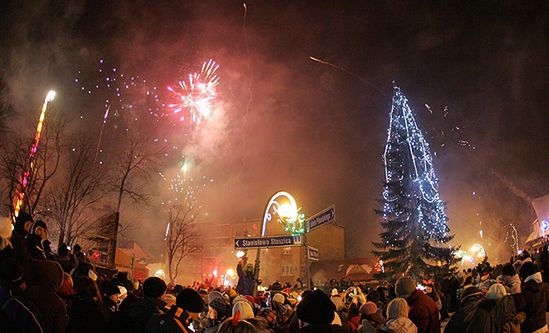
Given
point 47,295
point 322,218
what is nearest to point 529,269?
point 322,218

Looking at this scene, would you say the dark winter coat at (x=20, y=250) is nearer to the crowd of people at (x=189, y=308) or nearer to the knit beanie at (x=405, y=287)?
the crowd of people at (x=189, y=308)

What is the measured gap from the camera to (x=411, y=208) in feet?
97.2

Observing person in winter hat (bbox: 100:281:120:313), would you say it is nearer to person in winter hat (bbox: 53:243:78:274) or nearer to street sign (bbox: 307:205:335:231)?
person in winter hat (bbox: 53:243:78:274)

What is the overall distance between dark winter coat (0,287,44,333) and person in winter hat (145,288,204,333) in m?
1.08

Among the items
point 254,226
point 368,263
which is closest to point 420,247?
point 368,263

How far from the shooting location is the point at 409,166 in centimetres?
3012

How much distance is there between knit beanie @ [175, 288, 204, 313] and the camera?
179 inches

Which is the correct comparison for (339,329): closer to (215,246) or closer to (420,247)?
(420,247)

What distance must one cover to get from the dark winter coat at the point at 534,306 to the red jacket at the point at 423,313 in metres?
1.98

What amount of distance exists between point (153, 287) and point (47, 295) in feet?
4.01

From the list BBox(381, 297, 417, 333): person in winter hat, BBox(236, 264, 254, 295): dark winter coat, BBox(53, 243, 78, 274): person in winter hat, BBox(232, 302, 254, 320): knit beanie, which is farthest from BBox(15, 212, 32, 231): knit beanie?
BBox(236, 264, 254, 295): dark winter coat

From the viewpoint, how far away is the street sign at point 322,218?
11.9 meters

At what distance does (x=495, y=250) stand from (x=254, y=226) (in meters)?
42.3

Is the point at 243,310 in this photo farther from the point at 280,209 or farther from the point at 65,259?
the point at 280,209
